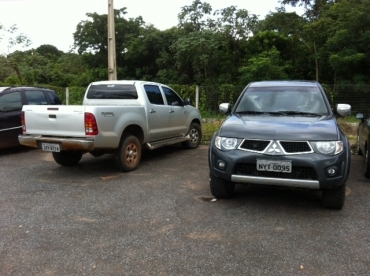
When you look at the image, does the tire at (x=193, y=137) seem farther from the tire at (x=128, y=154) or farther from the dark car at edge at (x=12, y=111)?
the dark car at edge at (x=12, y=111)

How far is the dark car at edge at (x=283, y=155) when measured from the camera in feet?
13.9

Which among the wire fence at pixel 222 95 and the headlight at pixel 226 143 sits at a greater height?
the wire fence at pixel 222 95

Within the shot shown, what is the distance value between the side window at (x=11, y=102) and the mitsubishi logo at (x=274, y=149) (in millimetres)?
6886

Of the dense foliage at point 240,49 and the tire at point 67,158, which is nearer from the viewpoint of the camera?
the tire at point 67,158

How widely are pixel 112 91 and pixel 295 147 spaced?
4648 mm

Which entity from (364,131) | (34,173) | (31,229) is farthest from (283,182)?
(34,173)

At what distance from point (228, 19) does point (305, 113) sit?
17014mm

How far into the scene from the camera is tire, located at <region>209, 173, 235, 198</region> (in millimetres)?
4915

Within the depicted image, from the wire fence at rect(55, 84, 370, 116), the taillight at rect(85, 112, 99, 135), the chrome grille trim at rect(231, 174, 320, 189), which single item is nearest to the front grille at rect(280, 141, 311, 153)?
the chrome grille trim at rect(231, 174, 320, 189)

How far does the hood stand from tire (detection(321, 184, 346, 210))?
69cm

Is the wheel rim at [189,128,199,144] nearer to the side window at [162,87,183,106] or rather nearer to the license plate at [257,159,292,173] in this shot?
the side window at [162,87,183,106]

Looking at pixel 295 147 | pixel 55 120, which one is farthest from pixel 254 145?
pixel 55 120

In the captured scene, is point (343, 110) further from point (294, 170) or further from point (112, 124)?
point (112, 124)

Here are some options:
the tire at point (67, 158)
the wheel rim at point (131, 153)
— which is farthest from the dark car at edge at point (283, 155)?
the tire at point (67, 158)
